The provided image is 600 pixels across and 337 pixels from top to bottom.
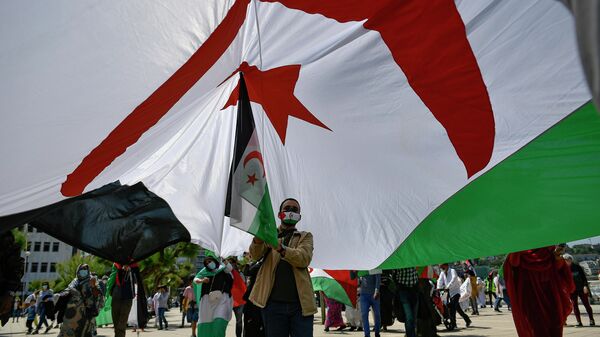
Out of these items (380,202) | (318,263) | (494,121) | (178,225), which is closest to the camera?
(494,121)

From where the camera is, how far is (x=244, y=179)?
4.02 metres

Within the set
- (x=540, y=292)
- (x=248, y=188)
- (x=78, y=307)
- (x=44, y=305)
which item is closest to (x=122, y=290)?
(x=78, y=307)

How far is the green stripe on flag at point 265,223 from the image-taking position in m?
3.91

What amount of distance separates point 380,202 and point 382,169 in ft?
1.11

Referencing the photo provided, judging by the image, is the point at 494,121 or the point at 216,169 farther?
the point at 216,169

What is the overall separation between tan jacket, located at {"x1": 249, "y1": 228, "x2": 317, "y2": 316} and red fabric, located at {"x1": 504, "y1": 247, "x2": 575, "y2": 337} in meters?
2.53

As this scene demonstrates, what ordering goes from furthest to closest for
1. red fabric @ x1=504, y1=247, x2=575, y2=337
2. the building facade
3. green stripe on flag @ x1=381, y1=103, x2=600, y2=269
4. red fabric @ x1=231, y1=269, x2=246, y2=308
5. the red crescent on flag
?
the building facade, red fabric @ x1=231, y1=269, x2=246, y2=308, red fabric @ x1=504, y1=247, x2=575, y2=337, the red crescent on flag, green stripe on flag @ x1=381, y1=103, x2=600, y2=269

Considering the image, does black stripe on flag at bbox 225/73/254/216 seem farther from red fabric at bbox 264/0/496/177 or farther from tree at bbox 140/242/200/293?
tree at bbox 140/242/200/293

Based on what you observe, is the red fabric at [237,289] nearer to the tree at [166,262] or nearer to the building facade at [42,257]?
the tree at [166,262]

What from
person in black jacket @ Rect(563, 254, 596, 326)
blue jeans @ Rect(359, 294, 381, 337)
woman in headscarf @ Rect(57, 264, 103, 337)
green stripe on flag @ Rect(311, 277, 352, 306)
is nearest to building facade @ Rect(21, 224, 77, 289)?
woman in headscarf @ Rect(57, 264, 103, 337)

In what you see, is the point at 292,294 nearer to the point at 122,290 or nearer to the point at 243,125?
the point at 243,125

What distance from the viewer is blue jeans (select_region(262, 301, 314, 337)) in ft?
13.6

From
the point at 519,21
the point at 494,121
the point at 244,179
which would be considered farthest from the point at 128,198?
the point at 519,21

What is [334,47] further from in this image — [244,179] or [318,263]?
[318,263]
